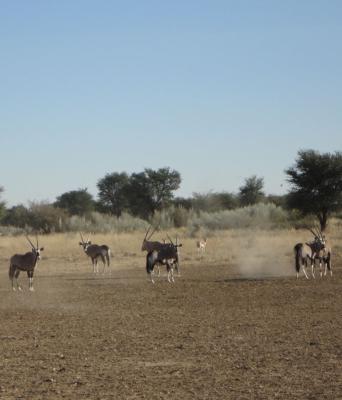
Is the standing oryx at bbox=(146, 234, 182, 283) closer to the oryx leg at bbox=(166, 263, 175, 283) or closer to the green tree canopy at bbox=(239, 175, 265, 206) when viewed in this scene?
the oryx leg at bbox=(166, 263, 175, 283)

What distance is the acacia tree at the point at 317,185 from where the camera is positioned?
56781 mm

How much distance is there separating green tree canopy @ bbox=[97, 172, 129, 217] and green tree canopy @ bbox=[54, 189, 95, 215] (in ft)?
5.40

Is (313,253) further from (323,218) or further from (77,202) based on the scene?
(77,202)

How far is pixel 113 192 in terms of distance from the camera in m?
98.6

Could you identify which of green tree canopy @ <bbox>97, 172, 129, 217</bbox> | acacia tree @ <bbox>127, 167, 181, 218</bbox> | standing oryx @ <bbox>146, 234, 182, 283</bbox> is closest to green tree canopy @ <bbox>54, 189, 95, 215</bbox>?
green tree canopy @ <bbox>97, 172, 129, 217</bbox>

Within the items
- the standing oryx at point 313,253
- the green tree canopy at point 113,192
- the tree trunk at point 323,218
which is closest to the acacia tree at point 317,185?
the tree trunk at point 323,218

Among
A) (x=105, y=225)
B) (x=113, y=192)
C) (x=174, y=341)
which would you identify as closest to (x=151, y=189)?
(x=113, y=192)

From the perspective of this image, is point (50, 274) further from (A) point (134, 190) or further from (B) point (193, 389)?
(A) point (134, 190)

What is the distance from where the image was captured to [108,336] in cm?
1516

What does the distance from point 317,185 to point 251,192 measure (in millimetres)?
34583

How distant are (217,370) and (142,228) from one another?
5243 cm

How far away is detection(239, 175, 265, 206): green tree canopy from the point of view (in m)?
91.5

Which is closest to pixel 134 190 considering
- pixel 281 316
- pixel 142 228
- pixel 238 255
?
pixel 142 228

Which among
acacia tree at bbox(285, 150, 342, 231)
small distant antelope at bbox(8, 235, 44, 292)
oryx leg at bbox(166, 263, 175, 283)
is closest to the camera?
small distant antelope at bbox(8, 235, 44, 292)
